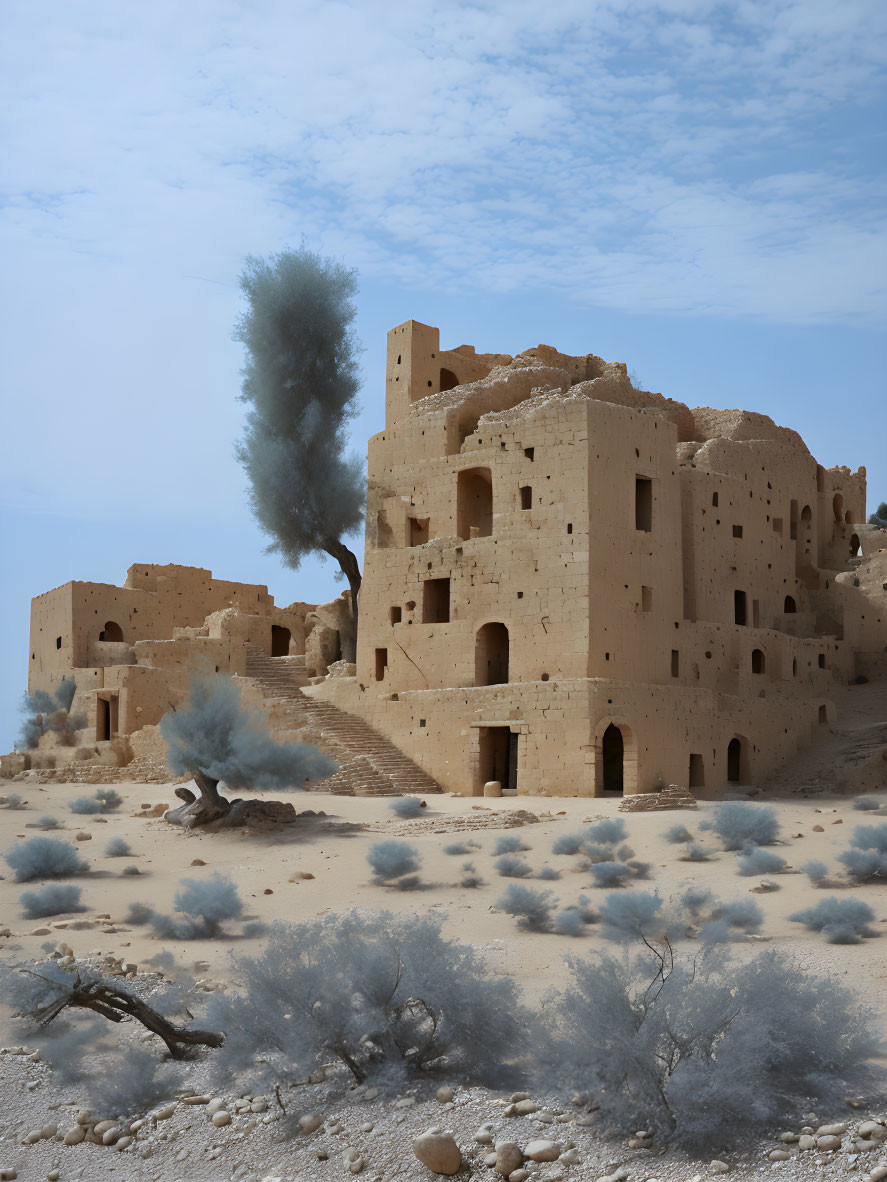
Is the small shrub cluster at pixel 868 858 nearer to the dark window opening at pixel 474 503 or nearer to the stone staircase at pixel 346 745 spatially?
the stone staircase at pixel 346 745

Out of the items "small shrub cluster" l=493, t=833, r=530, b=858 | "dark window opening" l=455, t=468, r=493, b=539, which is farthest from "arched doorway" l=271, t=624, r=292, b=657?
"small shrub cluster" l=493, t=833, r=530, b=858

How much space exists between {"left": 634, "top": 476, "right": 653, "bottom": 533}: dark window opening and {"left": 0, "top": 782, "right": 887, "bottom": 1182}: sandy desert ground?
8.06 metres

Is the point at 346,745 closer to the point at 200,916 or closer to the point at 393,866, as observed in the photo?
the point at 393,866

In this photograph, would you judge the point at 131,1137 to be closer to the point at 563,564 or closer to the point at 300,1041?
the point at 300,1041

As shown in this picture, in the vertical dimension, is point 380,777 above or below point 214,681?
below

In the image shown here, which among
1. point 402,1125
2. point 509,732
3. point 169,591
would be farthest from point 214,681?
point 169,591

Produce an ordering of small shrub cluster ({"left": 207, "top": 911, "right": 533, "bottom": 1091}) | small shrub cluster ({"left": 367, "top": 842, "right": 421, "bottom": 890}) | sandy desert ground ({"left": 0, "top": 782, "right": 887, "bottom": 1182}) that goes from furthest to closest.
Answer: small shrub cluster ({"left": 367, "top": 842, "right": 421, "bottom": 890}), small shrub cluster ({"left": 207, "top": 911, "right": 533, "bottom": 1091}), sandy desert ground ({"left": 0, "top": 782, "right": 887, "bottom": 1182})

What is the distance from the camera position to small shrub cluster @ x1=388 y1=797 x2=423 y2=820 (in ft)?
67.8

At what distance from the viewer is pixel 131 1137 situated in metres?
8.05

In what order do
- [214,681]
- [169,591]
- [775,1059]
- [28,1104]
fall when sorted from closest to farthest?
[775,1059] < [28,1104] < [214,681] < [169,591]

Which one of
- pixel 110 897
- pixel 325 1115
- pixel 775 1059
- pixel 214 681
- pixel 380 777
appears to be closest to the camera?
pixel 775 1059

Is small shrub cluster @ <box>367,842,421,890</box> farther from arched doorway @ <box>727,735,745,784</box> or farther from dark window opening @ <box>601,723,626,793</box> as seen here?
arched doorway @ <box>727,735,745,784</box>

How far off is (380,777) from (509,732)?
3.36m

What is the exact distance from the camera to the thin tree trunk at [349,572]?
3572 cm
